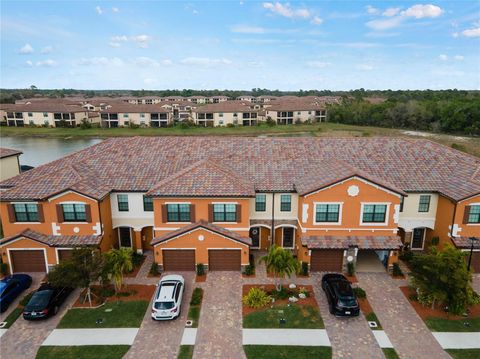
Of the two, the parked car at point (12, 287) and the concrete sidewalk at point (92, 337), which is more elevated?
the parked car at point (12, 287)

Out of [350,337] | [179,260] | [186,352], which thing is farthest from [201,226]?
[350,337]

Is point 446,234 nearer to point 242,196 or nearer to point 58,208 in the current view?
point 242,196

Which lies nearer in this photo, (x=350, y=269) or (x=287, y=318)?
(x=287, y=318)

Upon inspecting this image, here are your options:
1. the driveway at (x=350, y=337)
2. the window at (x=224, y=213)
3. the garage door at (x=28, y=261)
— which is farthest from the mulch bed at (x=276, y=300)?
the garage door at (x=28, y=261)

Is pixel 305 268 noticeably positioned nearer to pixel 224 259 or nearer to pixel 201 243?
pixel 224 259

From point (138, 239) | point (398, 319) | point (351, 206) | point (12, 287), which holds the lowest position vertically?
point (398, 319)

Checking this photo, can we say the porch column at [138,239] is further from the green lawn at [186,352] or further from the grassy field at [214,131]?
the grassy field at [214,131]

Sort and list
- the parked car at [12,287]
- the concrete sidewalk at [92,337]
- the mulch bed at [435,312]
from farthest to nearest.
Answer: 1. the parked car at [12,287]
2. the mulch bed at [435,312]
3. the concrete sidewalk at [92,337]
